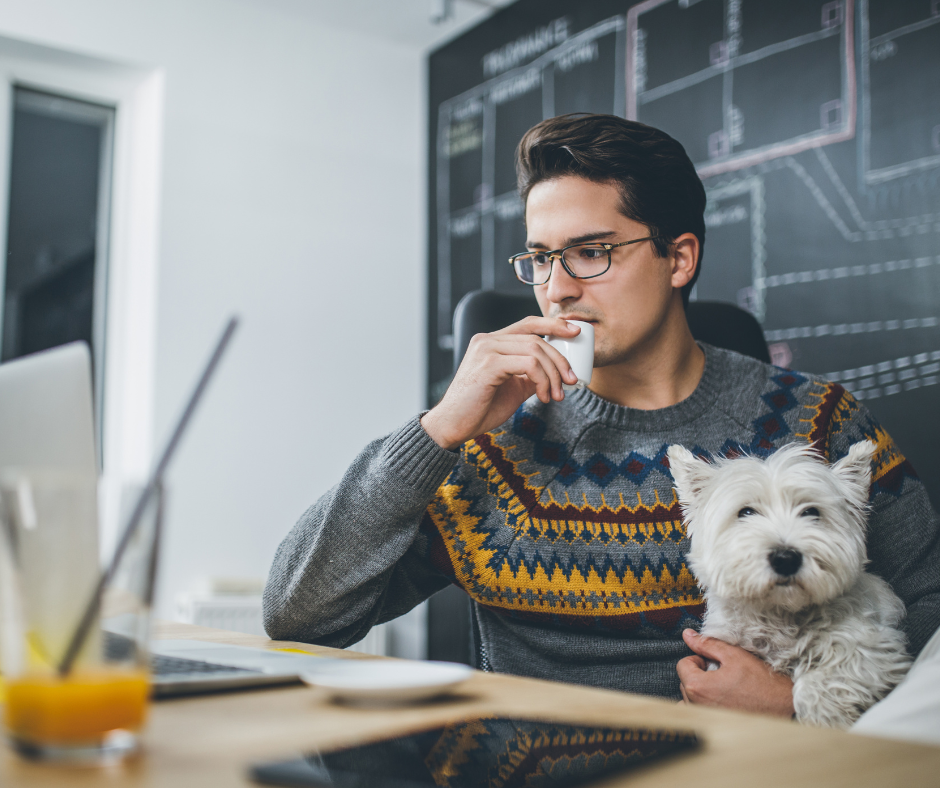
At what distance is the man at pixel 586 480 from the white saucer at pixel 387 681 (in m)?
0.46

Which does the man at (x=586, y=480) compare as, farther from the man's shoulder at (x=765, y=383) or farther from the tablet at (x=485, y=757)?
the tablet at (x=485, y=757)

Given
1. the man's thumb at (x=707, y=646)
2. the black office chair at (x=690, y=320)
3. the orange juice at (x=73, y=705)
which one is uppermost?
the black office chair at (x=690, y=320)

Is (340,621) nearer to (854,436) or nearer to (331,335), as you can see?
(854,436)

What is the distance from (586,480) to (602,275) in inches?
13.6

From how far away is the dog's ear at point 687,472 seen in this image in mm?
1142

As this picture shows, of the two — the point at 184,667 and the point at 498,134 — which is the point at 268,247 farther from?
the point at 184,667

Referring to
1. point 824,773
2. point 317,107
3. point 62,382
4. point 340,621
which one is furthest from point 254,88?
point 824,773

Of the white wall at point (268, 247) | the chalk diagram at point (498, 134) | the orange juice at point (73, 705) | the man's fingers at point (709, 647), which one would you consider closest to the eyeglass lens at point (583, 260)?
the man's fingers at point (709, 647)

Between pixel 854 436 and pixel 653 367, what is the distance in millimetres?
329

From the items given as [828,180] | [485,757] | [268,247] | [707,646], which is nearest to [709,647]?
[707,646]

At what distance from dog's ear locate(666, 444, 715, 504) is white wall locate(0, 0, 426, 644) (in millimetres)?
2001

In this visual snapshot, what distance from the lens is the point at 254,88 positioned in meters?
3.12

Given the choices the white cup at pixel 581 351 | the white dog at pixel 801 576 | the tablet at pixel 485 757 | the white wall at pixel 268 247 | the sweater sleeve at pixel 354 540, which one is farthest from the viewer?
the white wall at pixel 268 247

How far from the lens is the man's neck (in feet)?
4.63
